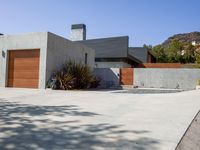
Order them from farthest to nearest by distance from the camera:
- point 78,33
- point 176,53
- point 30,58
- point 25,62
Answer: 1. point 176,53
2. point 78,33
3. point 25,62
4. point 30,58

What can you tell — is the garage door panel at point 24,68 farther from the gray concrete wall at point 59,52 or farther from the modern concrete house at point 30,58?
the gray concrete wall at point 59,52

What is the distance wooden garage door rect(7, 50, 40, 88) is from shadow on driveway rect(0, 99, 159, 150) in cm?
1149

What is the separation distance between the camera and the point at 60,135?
4711 mm

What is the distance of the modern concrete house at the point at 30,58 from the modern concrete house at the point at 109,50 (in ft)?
45.5

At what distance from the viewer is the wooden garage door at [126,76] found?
82.1 feet

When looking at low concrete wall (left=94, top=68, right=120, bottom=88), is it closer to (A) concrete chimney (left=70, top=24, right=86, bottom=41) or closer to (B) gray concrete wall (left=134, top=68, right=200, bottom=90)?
(B) gray concrete wall (left=134, top=68, right=200, bottom=90)

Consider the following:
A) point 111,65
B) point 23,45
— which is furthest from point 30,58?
point 111,65

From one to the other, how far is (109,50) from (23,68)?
17.0 meters

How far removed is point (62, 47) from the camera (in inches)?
754

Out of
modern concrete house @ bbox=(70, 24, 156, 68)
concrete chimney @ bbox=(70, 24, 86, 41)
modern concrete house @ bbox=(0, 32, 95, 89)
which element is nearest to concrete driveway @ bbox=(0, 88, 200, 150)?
modern concrete house @ bbox=(0, 32, 95, 89)

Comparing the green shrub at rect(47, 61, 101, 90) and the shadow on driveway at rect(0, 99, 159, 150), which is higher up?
the green shrub at rect(47, 61, 101, 90)

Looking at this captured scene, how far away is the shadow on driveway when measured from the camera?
13.6 ft

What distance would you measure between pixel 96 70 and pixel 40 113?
18.8 metres

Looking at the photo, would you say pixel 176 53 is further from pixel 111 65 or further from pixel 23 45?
pixel 23 45
